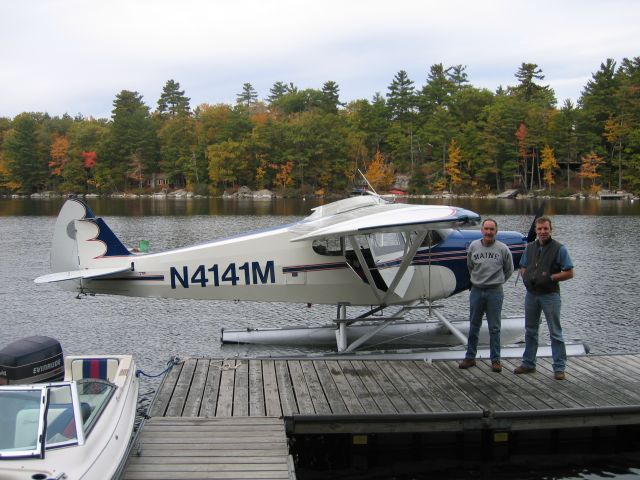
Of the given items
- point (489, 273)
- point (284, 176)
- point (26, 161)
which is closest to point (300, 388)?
point (489, 273)

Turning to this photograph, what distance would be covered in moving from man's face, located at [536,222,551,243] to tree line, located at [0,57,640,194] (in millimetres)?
69828

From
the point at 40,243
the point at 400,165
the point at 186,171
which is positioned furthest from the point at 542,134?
the point at 40,243

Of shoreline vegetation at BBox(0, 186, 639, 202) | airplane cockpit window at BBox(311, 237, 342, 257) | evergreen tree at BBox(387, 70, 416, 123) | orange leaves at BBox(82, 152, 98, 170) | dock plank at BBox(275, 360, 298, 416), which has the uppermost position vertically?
evergreen tree at BBox(387, 70, 416, 123)

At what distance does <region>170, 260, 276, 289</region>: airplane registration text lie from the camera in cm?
955

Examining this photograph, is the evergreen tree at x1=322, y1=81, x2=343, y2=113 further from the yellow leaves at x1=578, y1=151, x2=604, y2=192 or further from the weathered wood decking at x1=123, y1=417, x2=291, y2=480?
the weathered wood decking at x1=123, y1=417, x2=291, y2=480

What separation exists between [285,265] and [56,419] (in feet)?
17.6

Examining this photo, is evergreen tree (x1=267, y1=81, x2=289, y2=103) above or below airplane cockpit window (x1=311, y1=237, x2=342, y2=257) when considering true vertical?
above

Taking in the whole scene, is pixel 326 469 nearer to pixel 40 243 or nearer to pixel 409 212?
pixel 409 212

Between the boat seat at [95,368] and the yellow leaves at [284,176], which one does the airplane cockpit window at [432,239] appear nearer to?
the boat seat at [95,368]

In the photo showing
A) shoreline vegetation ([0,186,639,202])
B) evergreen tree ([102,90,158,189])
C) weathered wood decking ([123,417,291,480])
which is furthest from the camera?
evergreen tree ([102,90,158,189])

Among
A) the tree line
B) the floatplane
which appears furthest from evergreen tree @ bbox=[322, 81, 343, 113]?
the floatplane

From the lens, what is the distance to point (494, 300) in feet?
24.5

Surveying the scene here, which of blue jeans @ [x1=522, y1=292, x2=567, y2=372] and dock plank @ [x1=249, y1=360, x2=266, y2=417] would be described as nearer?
dock plank @ [x1=249, y1=360, x2=266, y2=417]

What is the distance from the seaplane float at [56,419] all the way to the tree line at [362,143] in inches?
2899
